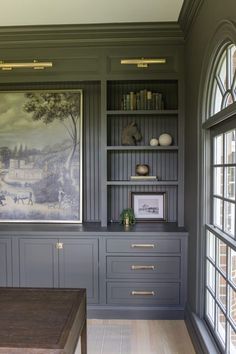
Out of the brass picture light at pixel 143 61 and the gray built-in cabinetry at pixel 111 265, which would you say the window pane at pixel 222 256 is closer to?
the gray built-in cabinetry at pixel 111 265

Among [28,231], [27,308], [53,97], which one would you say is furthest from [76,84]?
[27,308]

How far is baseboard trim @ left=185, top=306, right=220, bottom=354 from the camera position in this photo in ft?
7.60

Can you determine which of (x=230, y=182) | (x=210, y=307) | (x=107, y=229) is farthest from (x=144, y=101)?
(x=210, y=307)

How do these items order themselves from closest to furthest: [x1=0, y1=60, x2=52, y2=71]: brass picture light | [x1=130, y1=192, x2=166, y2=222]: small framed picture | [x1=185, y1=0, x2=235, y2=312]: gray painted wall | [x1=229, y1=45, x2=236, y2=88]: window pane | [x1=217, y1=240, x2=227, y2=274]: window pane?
[x1=229, y1=45, x2=236, y2=88]: window pane
[x1=217, y1=240, x2=227, y2=274]: window pane
[x1=185, y1=0, x2=235, y2=312]: gray painted wall
[x1=0, y1=60, x2=52, y2=71]: brass picture light
[x1=130, y1=192, x2=166, y2=222]: small framed picture

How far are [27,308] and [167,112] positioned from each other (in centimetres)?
231

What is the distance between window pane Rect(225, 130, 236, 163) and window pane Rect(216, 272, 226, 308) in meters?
0.82

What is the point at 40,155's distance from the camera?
3.71m

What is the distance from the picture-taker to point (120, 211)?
3.77m

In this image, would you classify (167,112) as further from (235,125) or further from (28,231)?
(28,231)

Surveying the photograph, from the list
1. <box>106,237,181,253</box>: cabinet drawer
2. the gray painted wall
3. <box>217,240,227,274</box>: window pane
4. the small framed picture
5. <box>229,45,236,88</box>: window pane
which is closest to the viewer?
<box>229,45,236,88</box>: window pane

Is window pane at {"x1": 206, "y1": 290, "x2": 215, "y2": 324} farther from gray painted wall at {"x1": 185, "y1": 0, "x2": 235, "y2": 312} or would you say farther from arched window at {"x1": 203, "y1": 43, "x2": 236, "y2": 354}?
gray painted wall at {"x1": 185, "y1": 0, "x2": 235, "y2": 312}

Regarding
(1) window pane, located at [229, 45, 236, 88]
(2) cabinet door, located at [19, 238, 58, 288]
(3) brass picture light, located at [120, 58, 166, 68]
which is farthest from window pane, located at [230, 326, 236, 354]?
(3) brass picture light, located at [120, 58, 166, 68]

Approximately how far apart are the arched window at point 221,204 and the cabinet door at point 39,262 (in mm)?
1506

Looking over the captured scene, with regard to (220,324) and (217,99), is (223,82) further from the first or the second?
(220,324)
